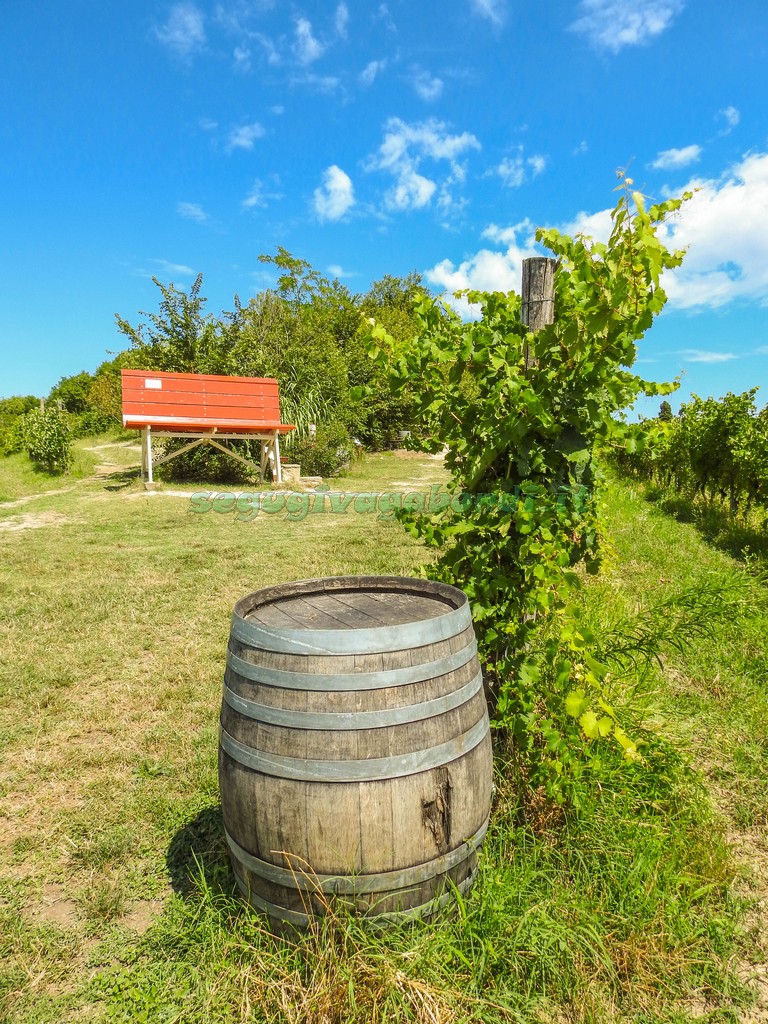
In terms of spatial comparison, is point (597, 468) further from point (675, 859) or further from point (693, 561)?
point (693, 561)

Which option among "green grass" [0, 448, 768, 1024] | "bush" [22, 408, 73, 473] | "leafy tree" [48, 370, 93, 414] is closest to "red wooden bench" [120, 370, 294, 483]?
"bush" [22, 408, 73, 473]

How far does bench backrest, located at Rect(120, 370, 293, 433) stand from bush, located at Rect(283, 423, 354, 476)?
2300mm

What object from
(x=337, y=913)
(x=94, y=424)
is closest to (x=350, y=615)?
(x=337, y=913)

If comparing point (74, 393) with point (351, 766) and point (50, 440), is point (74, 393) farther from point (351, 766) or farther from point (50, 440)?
point (351, 766)

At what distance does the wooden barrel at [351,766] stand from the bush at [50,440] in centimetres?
1556

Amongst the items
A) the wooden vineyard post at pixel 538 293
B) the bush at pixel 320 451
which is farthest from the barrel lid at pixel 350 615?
the bush at pixel 320 451

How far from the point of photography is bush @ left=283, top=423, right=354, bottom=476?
1714 centimetres

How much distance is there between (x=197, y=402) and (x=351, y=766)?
43.7 ft

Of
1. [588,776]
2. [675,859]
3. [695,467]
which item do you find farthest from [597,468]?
[695,467]

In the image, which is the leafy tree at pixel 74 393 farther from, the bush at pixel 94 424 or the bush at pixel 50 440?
the bush at pixel 50 440

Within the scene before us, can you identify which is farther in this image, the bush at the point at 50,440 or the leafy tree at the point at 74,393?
the leafy tree at the point at 74,393

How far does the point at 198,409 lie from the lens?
13898 millimetres

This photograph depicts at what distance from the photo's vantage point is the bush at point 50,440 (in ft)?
49.9

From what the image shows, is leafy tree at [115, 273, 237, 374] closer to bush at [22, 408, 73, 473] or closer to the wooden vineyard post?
bush at [22, 408, 73, 473]
